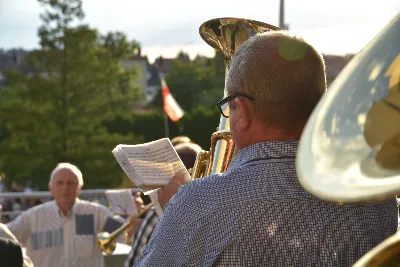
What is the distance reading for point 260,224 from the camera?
1.62m

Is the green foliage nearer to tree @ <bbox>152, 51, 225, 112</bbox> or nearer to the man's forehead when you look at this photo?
tree @ <bbox>152, 51, 225, 112</bbox>

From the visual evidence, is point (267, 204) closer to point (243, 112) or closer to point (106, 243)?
point (243, 112)

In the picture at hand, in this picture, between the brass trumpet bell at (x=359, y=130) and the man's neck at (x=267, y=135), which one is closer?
the brass trumpet bell at (x=359, y=130)

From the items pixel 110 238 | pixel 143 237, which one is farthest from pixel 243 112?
pixel 110 238

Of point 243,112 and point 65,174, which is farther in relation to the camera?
point 65,174

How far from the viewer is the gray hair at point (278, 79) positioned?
66.0 inches

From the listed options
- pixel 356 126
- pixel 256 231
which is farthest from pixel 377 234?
pixel 356 126

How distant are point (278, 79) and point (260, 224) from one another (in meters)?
0.30

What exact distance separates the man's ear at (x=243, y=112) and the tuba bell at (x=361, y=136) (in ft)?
1.43

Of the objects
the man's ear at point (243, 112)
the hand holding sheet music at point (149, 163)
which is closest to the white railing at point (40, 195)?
the hand holding sheet music at point (149, 163)

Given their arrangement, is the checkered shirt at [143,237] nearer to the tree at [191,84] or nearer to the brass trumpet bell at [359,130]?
the brass trumpet bell at [359,130]

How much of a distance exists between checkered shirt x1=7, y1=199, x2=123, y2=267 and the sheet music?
0.61 metres

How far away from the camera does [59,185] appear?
6531mm

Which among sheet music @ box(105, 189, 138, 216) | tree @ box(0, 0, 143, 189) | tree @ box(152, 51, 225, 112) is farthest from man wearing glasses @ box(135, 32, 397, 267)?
tree @ box(152, 51, 225, 112)
